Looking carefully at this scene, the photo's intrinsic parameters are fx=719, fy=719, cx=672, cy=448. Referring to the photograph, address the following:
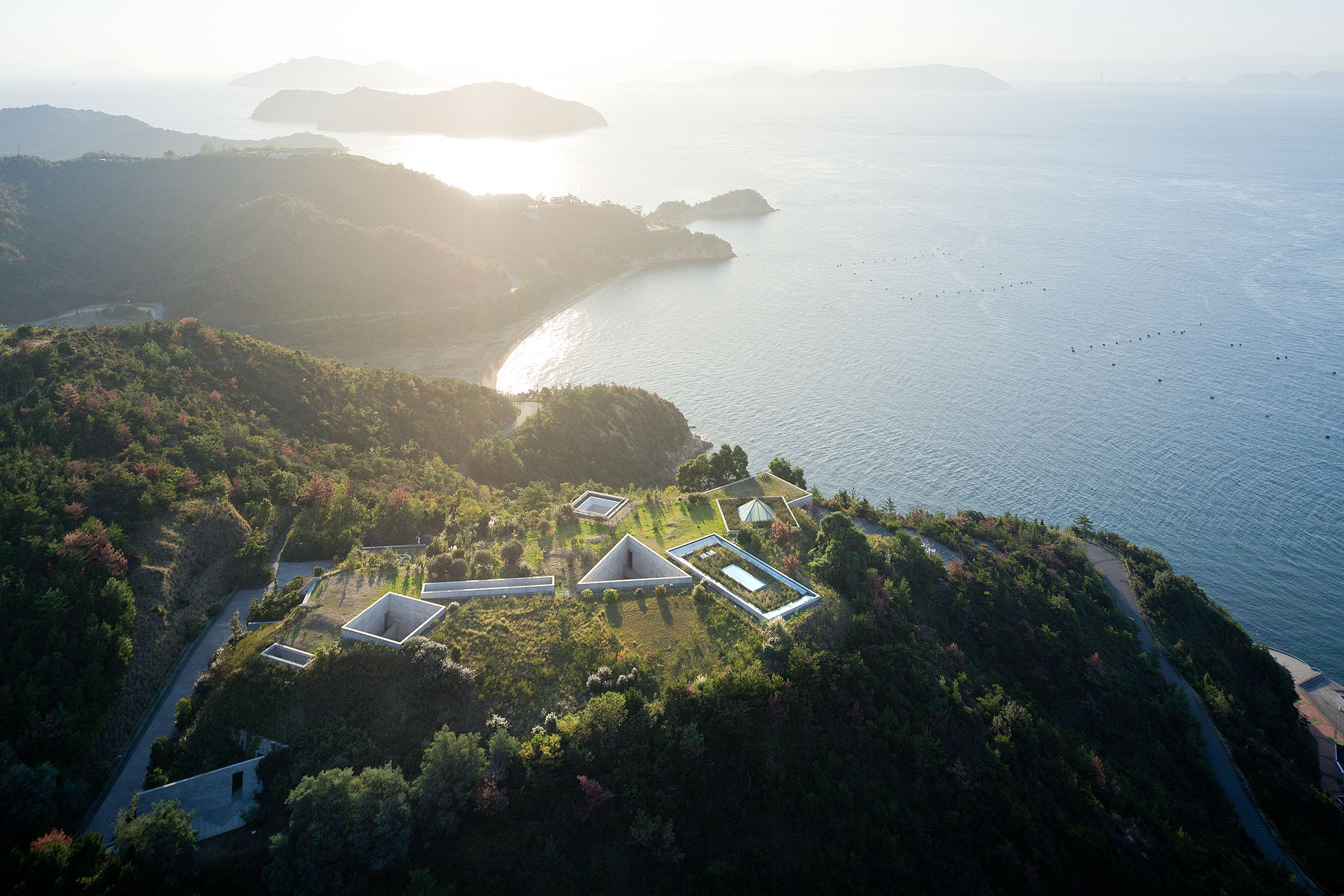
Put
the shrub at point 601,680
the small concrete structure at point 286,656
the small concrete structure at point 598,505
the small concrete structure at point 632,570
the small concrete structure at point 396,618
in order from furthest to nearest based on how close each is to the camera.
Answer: the small concrete structure at point 598,505
the small concrete structure at point 632,570
the small concrete structure at point 396,618
the small concrete structure at point 286,656
the shrub at point 601,680

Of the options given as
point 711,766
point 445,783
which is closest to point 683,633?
point 711,766

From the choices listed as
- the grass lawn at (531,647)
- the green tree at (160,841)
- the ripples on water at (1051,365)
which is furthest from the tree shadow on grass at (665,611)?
the ripples on water at (1051,365)

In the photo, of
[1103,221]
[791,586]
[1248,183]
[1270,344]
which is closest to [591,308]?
[791,586]

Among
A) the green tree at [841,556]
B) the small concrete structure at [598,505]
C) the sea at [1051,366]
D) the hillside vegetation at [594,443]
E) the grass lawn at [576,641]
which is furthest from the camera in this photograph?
the sea at [1051,366]

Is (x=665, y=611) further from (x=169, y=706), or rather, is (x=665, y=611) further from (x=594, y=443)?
(x=594, y=443)

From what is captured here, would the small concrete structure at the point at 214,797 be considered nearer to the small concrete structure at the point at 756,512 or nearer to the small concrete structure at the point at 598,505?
the small concrete structure at the point at 598,505

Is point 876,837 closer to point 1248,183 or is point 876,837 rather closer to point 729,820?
point 729,820

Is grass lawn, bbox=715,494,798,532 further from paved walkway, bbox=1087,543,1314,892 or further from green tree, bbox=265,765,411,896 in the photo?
green tree, bbox=265,765,411,896
